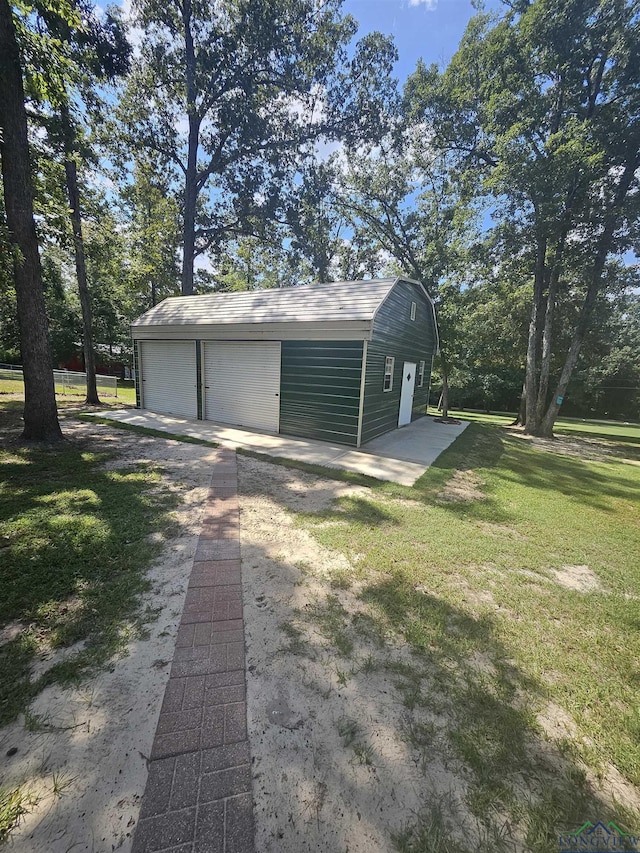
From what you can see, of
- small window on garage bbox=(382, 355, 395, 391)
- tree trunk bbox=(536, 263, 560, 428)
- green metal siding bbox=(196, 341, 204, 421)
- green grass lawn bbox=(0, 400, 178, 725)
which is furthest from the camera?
tree trunk bbox=(536, 263, 560, 428)

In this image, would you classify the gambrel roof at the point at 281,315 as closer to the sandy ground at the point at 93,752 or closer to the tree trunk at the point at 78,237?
the tree trunk at the point at 78,237

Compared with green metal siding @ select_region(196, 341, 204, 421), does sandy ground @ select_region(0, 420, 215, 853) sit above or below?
below

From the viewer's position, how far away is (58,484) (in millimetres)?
4488

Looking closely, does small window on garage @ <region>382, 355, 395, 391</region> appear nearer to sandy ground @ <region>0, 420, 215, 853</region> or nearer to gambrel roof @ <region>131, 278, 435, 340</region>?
gambrel roof @ <region>131, 278, 435, 340</region>

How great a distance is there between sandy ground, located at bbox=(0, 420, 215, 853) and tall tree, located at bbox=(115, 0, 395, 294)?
1684cm

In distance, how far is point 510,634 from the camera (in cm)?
242

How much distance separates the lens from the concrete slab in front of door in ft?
21.0

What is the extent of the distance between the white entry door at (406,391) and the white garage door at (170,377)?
6.69m

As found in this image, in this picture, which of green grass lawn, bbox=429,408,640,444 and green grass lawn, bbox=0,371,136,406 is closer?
green grass lawn, bbox=0,371,136,406

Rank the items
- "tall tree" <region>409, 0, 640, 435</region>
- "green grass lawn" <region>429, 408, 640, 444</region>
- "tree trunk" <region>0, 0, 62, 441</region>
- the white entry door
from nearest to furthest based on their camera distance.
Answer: "tree trunk" <region>0, 0, 62, 441</region>, "tall tree" <region>409, 0, 640, 435</region>, the white entry door, "green grass lawn" <region>429, 408, 640, 444</region>

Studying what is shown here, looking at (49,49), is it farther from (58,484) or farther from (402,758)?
(402,758)

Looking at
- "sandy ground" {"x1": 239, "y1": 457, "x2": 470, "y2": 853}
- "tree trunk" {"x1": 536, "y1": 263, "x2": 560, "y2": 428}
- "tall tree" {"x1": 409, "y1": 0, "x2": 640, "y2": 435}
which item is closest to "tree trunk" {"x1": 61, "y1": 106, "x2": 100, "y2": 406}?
"sandy ground" {"x1": 239, "y1": 457, "x2": 470, "y2": 853}

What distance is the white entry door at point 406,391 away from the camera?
1062 cm

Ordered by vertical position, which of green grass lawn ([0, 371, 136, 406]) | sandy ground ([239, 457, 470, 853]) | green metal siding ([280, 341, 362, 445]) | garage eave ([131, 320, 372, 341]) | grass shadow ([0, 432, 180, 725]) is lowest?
sandy ground ([239, 457, 470, 853])
